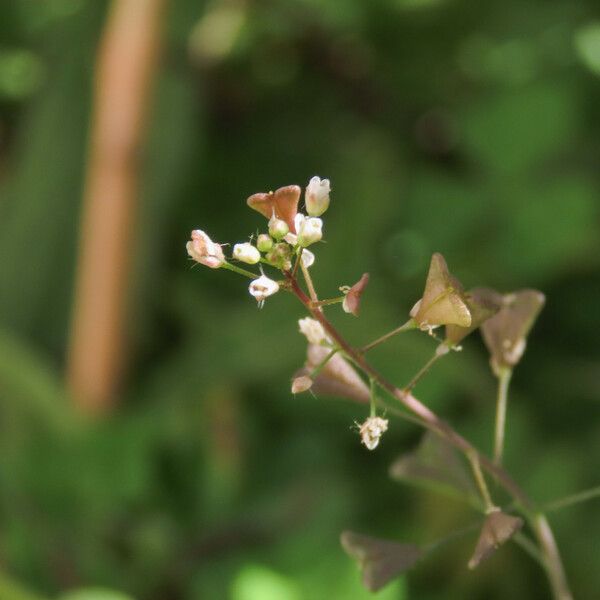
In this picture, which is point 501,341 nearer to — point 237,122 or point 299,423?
point 299,423

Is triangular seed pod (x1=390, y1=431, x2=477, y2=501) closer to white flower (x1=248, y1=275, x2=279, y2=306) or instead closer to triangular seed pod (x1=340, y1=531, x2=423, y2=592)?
triangular seed pod (x1=340, y1=531, x2=423, y2=592)

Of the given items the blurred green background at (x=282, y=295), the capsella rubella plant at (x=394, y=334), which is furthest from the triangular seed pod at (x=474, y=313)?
the blurred green background at (x=282, y=295)

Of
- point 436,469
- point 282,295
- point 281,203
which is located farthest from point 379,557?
point 282,295

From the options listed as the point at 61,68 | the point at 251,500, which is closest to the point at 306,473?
the point at 251,500

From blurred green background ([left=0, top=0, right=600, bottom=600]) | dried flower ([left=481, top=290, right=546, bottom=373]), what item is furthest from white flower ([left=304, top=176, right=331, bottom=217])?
blurred green background ([left=0, top=0, right=600, bottom=600])

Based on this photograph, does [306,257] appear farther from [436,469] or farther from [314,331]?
[436,469]
